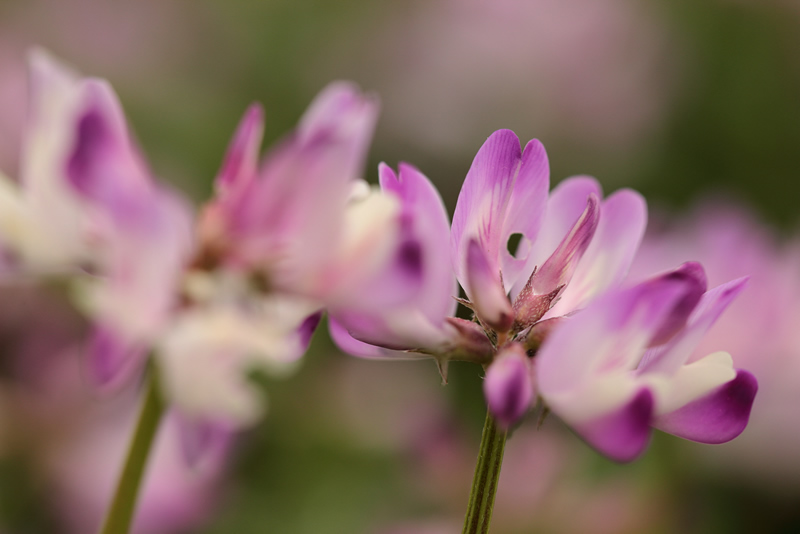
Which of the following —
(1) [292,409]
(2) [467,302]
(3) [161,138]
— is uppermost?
(2) [467,302]

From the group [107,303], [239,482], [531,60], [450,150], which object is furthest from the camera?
[531,60]

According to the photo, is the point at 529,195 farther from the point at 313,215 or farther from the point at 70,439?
the point at 70,439

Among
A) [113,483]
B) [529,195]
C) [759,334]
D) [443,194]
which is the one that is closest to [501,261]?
[529,195]

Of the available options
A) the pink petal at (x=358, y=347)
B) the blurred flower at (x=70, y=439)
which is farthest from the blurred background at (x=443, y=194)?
the pink petal at (x=358, y=347)

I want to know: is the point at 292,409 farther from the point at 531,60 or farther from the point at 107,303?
the point at 531,60

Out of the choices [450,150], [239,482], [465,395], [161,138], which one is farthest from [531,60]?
[239,482]
